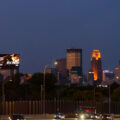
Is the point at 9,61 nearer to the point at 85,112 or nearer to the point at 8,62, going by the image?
the point at 8,62

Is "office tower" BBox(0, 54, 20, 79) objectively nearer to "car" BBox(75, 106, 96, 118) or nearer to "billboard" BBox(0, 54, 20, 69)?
"billboard" BBox(0, 54, 20, 69)

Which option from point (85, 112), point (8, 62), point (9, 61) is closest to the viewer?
point (85, 112)

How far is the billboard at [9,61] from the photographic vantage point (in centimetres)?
7638

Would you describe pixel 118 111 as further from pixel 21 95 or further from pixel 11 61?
pixel 21 95

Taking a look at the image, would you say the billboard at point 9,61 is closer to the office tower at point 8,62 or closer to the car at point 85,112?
the office tower at point 8,62

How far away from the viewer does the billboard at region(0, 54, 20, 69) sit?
76375mm

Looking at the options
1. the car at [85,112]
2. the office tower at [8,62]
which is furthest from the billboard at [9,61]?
the car at [85,112]

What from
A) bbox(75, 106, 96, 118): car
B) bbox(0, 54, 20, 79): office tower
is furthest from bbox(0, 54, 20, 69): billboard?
bbox(75, 106, 96, 118): car

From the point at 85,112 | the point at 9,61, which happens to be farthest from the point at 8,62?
the point at 85,112

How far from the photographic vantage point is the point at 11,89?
389 ft

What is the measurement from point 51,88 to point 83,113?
5571 centimetres

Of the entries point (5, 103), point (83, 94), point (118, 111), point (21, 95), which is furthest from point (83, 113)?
point (21, 95)

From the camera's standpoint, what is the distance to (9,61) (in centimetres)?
7769

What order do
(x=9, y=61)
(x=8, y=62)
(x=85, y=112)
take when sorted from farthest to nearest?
(x=9, y=61) → (x=8, y=62) → (x=85, y=112)
